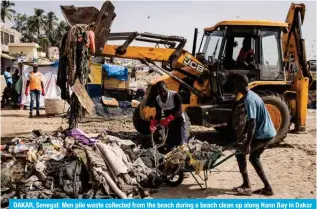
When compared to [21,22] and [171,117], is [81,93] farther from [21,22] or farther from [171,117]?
[21,22]

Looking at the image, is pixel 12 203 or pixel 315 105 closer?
pixel 12 203

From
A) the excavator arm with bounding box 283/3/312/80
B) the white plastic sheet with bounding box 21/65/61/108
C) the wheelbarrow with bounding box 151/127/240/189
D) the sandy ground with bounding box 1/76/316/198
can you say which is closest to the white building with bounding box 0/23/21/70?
the white plastic sheet with bounding box 21/65/61/108

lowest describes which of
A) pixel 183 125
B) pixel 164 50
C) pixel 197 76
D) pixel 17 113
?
pixel 17 113

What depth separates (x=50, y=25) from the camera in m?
62.1

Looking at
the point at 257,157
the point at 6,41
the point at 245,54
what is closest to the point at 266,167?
the point at 257,157

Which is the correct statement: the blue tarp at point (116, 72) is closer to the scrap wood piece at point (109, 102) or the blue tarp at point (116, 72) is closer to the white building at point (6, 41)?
the scrap wood piece at point (109, 102)

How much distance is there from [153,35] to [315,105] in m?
13.0

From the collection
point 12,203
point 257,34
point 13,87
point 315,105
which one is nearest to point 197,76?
point 257,34

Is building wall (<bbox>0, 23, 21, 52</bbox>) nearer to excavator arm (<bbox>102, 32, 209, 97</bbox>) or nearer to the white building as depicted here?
the white building

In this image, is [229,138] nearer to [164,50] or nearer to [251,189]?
[164,50]

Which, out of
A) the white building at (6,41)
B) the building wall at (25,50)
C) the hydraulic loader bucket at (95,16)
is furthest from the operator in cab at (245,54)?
the building wall at (25,50)

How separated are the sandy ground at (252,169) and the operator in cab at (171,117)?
2.90 feet

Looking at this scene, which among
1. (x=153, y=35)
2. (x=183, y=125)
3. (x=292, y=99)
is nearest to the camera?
(x=183, y=125)

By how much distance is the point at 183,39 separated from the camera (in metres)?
8.92
